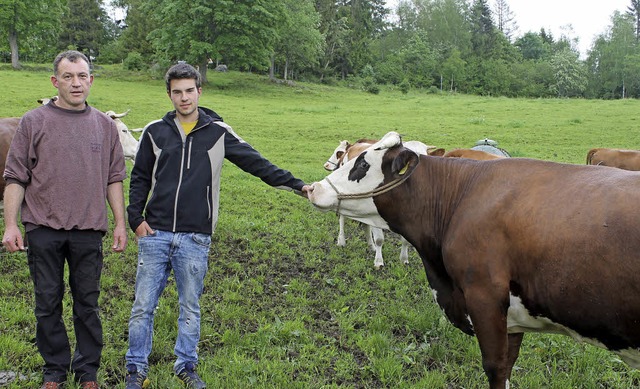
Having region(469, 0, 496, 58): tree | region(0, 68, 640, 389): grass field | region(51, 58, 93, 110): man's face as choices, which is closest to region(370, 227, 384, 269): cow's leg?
region(0, 68, 640, 389): grass field

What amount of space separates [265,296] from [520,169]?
3.46 metres

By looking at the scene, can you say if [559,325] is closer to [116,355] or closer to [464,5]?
[116,355]

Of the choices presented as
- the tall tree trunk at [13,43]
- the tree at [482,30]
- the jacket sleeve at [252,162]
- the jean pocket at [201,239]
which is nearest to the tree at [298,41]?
the tall tree trunk at [13,43]

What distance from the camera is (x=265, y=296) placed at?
6176 millimetres

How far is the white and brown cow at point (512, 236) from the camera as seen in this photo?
3.06m

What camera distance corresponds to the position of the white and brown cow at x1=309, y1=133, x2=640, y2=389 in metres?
3.06

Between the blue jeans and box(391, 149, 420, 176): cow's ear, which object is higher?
box(391, 149, 420, 176): cow's ear

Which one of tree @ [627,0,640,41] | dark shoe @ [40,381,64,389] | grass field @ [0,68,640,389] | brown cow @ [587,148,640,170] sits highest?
tree @ [627,0,640,41]

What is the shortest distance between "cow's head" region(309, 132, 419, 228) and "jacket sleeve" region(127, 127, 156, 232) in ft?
4.08

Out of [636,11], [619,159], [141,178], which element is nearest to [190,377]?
[141,178]

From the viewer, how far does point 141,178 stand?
396 centimetres

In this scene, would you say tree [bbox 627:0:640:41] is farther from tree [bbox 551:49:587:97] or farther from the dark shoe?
the dark shoe

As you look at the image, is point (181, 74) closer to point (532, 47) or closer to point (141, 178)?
point (141, 178)

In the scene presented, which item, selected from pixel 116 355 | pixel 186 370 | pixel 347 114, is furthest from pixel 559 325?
pixel 347 114
